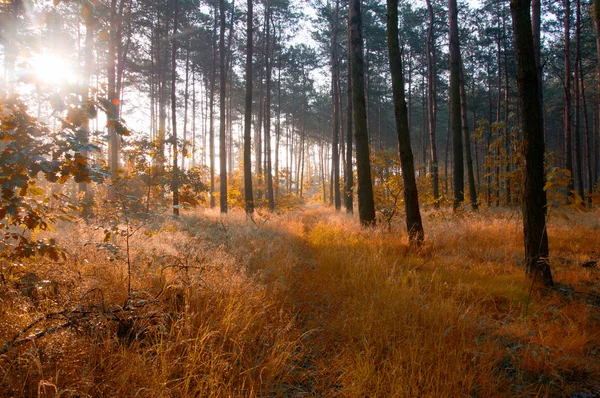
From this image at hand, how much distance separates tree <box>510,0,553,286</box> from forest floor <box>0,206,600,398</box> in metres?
0.49

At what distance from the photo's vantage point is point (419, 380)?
1.99 metres

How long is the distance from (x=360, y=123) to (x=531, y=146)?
492cm

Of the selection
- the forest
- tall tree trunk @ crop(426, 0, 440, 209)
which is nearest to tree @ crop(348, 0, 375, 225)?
the forest

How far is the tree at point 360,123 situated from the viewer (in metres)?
8.19

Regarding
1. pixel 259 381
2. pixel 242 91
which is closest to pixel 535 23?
pixel 259 381

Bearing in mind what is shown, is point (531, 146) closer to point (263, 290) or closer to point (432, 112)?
point (263, 290)

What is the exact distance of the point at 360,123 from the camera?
820 centimetres

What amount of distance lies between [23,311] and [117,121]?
67.5 inches

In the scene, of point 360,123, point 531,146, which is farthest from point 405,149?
point 531,146

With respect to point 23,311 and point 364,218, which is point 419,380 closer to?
point 23,311

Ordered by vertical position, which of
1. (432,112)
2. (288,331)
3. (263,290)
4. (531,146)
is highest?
(432,112)

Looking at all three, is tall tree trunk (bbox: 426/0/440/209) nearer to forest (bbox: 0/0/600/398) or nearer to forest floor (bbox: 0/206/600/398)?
forest (bbox: 0/0/600/398)

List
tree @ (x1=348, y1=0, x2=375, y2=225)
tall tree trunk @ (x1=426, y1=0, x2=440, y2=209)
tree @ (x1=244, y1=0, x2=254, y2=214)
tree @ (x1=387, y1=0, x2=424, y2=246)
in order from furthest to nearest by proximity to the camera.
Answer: tall tree trunk @ (x1=426, y1=0, x2=440, y2=209) → tree @ (x1=244, y1=0, x2=254, y2=214) → tree @ (x1=348, y1=0, x2=375, y2=225) → tree @ (x1=387, y1=0, x2=424, y2=246)

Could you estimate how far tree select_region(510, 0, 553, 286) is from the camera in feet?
12.1
